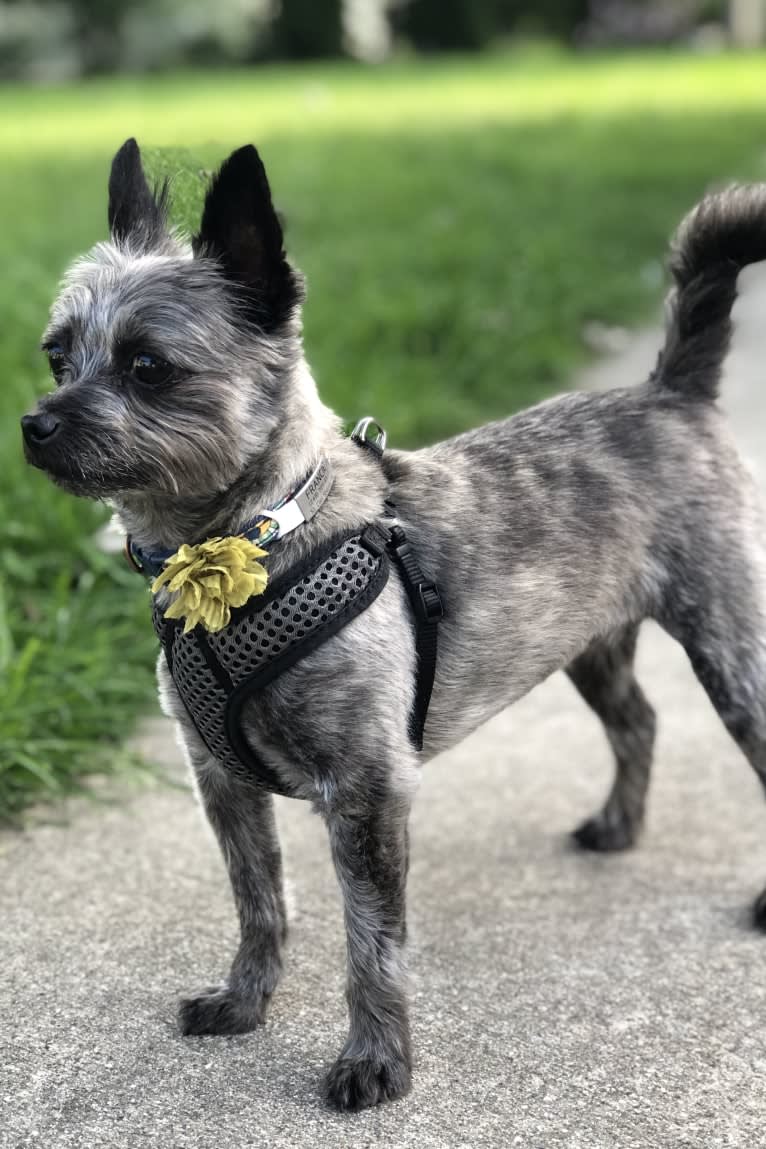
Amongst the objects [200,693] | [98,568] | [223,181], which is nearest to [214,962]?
[200,693]

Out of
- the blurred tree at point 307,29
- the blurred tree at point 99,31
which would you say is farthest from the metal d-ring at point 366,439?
the blurred tree at point 99,31

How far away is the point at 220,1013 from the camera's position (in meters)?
3.04

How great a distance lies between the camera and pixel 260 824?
3.13 m

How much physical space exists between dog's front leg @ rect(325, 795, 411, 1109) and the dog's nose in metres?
0.91

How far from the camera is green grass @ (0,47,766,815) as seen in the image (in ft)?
15.5

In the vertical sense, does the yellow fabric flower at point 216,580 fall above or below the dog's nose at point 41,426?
below

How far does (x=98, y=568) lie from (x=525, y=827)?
1988 millimetres

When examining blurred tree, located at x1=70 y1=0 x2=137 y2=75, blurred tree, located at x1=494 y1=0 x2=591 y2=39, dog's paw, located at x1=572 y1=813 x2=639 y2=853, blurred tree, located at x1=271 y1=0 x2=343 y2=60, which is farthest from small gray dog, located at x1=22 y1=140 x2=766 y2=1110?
blurred tree, located at x1=494 y1=0 x2=591 y2=39

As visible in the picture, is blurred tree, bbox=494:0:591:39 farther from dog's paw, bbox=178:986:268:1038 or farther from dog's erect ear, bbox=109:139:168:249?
dog's paw, bbox=178:986:268:1038

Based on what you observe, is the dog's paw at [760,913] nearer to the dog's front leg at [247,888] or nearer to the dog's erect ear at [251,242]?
the dog's front leg at [247,888]

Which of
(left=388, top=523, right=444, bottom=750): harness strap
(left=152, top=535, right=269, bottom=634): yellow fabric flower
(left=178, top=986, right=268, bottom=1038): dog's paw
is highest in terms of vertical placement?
(left=152, top=535, right=269, bottom=634): yellow fabric flower

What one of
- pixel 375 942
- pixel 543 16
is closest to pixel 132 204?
pixel 375 942

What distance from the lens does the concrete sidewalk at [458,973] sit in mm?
2723

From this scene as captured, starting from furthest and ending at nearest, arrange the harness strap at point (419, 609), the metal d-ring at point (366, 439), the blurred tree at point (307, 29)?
the blurred tree at point (307, 29) < the metal d-ring at point (366, 439) < the harness strap at point (419, 609)
